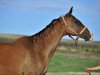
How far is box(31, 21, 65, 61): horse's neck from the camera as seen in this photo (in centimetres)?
918

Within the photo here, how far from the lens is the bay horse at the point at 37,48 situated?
339 inches

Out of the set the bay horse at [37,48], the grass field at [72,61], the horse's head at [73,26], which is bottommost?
the grass field at [72,61]

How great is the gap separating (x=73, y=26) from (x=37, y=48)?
4.06ft

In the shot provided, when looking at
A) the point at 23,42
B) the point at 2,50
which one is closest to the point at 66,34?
the point at 23,42

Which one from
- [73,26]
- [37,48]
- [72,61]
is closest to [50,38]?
[37,48]

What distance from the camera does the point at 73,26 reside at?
9430mm

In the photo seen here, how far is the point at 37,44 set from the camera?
30.0 ft

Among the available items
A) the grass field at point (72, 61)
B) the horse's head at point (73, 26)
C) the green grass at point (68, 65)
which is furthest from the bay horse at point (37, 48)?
the green grass at point (68, 65)

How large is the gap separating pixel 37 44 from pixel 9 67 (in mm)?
1091

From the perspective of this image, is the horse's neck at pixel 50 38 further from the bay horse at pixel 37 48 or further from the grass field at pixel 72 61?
the grass field at pixel 72 61

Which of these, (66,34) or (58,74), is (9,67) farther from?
(58,74)

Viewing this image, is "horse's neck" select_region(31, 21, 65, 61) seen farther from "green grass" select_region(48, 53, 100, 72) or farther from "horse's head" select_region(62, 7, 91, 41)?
"green grass" select_region(48, 53, 100, 72)

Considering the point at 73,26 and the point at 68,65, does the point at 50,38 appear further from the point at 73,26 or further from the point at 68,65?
the point at 68,65

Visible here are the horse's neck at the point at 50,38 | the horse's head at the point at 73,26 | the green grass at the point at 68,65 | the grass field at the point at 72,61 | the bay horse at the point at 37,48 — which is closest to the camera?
the bay horse at the point at 37,48
